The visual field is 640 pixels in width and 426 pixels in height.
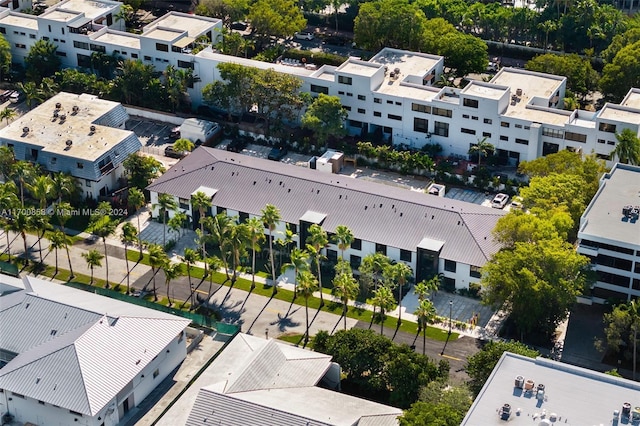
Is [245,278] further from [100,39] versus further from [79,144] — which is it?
[100,39]

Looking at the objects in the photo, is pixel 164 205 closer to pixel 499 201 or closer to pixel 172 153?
pixel 172 153

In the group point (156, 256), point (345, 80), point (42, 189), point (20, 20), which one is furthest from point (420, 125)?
point (20, 20)

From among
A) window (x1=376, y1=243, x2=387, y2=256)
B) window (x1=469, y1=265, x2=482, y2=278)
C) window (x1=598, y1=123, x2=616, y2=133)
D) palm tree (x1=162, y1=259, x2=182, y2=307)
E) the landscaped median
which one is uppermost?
window (x1=598, y1=123, x2=616, y2=133)

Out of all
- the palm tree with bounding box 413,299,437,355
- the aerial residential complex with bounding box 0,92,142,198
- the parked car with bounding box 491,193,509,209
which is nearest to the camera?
the palm tree with bounding box 413,299,437,355

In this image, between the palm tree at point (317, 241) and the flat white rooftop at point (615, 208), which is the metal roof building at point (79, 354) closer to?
the palm tree at point (317, 241)

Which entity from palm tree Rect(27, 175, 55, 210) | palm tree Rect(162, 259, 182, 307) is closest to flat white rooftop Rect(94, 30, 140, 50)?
palm tree Rect(27, 175, 55, 210)

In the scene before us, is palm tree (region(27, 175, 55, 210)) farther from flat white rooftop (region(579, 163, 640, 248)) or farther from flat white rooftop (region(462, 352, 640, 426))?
flat white rooftop (region(579, 163, 640, 248))
